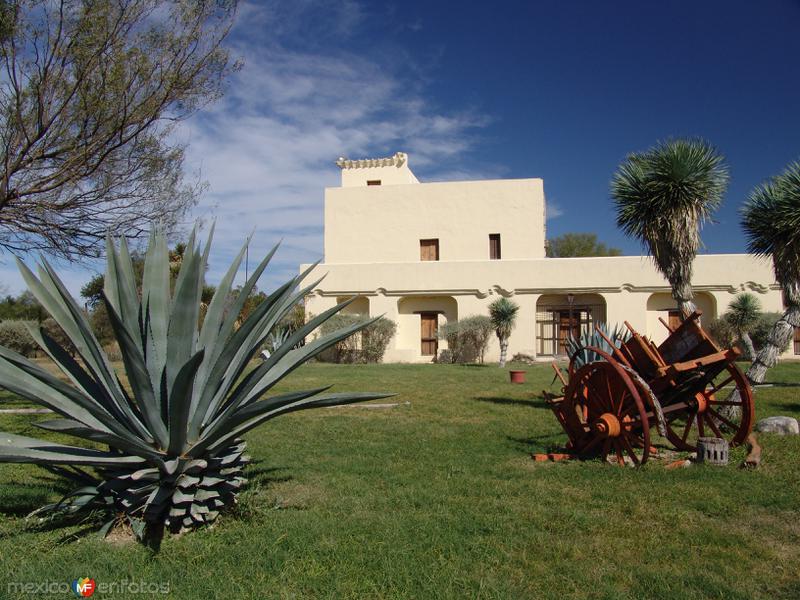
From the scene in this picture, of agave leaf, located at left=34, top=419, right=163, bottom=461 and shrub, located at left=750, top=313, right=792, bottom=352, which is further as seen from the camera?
shrub, located at left=750, top=313, right=792, bottom=352

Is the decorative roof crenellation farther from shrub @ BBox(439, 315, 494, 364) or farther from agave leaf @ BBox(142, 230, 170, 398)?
agave leaf @ BBox(142, 230, 170, 398)

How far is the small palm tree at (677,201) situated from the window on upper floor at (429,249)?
16.2m

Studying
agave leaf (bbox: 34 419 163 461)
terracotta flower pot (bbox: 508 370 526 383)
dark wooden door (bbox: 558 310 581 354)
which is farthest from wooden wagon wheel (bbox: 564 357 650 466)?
dark wooden door (bbox: 558 310 581 354)

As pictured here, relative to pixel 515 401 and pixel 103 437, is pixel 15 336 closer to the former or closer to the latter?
pixel 515 401

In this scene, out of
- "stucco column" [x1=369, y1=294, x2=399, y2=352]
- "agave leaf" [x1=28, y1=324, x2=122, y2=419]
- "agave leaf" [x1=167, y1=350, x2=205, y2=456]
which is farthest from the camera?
"stucco column" [x1=369, y1=294, x2=399, y2=352]

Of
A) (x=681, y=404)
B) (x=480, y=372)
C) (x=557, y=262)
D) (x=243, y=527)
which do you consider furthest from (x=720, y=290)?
(x=243, y=527)

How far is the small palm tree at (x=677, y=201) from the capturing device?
397 inches

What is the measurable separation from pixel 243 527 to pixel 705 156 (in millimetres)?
9321

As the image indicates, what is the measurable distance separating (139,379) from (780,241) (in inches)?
388

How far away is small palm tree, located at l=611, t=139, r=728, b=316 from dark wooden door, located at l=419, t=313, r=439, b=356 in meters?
15.1

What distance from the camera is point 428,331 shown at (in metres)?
25.4

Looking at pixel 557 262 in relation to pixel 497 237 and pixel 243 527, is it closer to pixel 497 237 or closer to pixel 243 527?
pixel 497 237

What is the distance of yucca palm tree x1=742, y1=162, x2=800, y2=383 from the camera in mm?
9484

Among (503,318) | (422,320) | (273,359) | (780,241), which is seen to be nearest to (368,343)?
(422,320)
